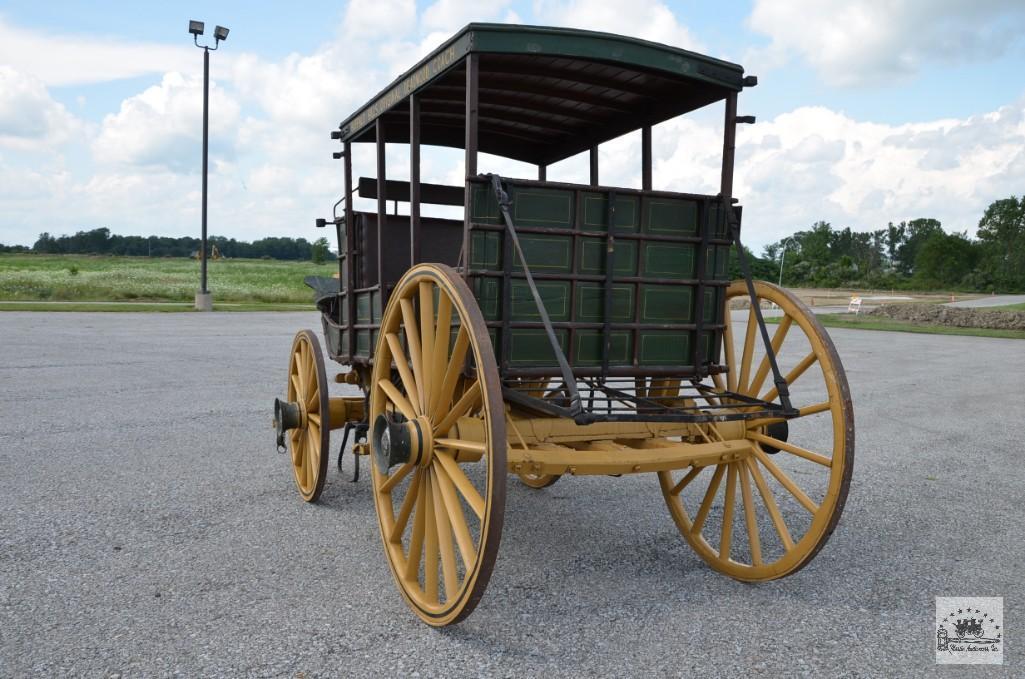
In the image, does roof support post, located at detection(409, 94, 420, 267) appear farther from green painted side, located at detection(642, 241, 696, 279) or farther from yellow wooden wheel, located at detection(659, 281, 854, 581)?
yellow wooden wheel, located at detection(659, 281, 854, 581)

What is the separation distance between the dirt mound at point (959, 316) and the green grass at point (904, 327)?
1.63ft

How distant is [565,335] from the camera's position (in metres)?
3.62

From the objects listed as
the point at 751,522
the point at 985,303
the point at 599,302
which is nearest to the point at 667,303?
the point at 599,302

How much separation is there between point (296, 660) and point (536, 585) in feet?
3.96

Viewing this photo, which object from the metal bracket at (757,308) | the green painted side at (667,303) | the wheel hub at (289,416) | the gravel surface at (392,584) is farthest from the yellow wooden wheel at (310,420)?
the metal bracket at (757,308)

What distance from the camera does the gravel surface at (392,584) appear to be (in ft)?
9.75

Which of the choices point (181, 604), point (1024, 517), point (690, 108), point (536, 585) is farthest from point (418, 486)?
point (1024, 517)

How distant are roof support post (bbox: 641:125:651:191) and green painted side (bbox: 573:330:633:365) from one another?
4.65 ft

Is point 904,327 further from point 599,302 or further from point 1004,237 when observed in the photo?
point 1004,237

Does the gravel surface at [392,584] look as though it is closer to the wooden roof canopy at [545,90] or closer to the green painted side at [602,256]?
the green painted side at [602,256]

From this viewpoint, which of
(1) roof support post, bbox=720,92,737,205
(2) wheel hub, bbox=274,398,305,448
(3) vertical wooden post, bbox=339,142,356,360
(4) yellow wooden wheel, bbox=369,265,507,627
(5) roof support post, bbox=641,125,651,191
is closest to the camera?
(4) yellow wooden wheel, bbox=369,265,507,627

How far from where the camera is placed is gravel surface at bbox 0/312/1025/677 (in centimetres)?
297

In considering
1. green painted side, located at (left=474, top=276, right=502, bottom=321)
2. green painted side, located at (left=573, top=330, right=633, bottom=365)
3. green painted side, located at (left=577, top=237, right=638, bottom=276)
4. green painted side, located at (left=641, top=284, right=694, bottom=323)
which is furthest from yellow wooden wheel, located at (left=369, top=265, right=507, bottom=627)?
green painted side, located at (left=641, top=284, right=694, bottom=323)

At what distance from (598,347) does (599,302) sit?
214mm
